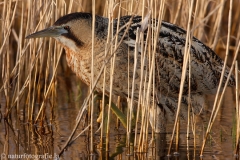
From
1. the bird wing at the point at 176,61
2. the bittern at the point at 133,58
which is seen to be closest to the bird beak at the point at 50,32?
the bittern at the point at 133,58

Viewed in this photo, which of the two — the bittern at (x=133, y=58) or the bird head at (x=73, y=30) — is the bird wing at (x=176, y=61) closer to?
the bittern at (x=133, y=58)

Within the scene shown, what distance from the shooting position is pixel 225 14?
371 inches

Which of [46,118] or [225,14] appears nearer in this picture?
[46,118]

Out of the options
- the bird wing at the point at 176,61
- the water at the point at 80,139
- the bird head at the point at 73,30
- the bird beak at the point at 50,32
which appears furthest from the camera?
the bird wing at the point at 176,61

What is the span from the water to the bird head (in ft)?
2.84

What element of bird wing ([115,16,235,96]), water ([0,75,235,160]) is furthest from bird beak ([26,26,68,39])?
water ([0,75,235,160])

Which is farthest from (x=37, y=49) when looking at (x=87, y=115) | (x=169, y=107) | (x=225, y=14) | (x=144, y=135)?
(x=225, y=14)

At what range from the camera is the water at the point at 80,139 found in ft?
16.0

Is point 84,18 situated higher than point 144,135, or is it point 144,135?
point 84,18

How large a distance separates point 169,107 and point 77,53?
1042 millimetres

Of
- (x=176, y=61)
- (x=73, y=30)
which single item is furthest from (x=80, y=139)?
(x=176, y=61)

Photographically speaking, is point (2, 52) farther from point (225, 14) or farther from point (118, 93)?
point (225, 14)

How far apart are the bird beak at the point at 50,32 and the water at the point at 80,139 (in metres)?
0.96

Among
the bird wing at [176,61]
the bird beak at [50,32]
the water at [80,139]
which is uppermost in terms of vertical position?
the bird beak at [50,32]
